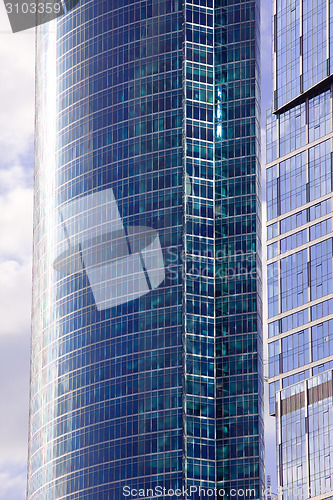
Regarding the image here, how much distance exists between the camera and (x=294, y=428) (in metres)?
194

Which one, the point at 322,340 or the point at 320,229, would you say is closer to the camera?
the point at 322,340

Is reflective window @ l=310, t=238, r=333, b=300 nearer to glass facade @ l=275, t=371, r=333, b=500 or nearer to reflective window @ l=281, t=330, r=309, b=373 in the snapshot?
reflective window @ l=281, t=330, r=309, b=373

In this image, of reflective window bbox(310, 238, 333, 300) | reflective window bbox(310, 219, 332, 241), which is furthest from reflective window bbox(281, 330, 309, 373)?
reflective window bbox(310, 219, 332, 241)

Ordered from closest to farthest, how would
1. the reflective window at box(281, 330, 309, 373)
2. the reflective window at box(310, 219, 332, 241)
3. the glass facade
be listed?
the glass facade < the reflective window at box(281, 330, 309, 373) < the reflective window at box(310, 219, 332, 241)

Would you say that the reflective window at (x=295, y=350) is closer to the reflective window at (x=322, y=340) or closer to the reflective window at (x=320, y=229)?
the reflective window at (x=322, y=340)

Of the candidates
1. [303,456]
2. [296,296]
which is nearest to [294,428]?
[303,456]

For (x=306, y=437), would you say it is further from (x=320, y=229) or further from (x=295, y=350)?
(x=320, y=229)

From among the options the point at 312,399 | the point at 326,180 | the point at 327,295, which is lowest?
the point at 312,399

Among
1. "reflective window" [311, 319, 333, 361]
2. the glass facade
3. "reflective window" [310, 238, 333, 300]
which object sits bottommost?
the glass facade

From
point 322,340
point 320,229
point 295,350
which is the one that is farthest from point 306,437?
point 320,229

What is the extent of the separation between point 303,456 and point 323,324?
1950cm

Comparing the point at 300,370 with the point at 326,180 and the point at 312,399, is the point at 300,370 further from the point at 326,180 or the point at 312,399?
the point at 326,180

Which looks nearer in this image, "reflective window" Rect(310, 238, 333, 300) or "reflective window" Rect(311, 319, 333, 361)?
"reflective window" Rect(311, 319, 333, 361)

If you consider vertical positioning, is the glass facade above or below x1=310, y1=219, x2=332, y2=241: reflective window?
below
